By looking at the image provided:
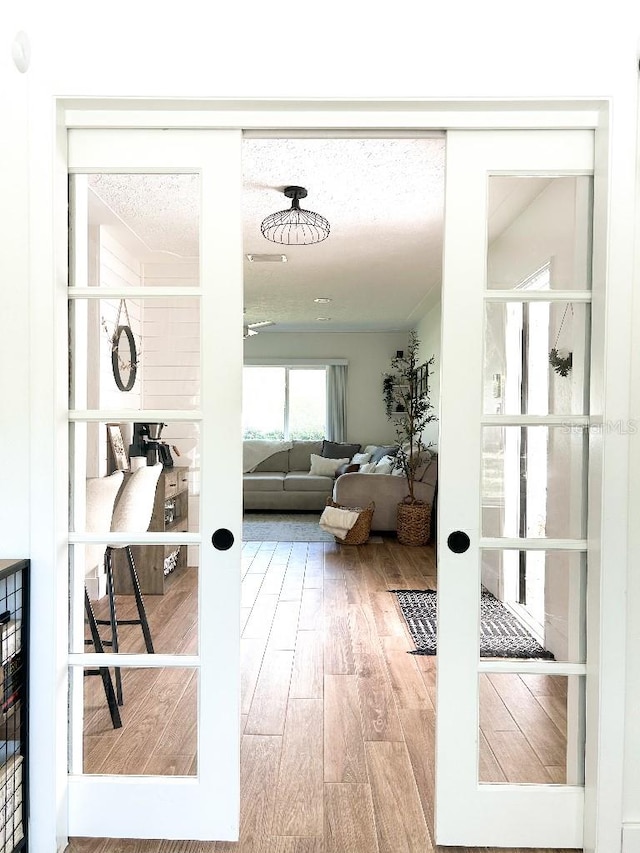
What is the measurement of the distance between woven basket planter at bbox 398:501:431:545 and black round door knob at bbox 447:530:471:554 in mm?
4551

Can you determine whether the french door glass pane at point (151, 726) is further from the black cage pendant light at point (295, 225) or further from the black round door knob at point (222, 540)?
the black cage pendant light at point (295, 225)

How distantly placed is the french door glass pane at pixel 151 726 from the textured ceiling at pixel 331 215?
49.3 inches

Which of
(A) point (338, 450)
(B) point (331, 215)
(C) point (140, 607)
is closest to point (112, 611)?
(C) point (140, 607)

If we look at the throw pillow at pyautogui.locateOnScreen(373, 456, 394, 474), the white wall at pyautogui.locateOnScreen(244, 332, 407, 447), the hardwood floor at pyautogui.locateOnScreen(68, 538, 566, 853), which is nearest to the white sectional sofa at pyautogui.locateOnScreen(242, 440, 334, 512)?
the throw pillow at pyautogui.locateOnScreen(373, 456, 394, 474)

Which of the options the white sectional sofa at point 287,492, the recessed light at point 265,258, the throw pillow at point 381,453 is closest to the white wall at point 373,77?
the recessed light at point 265,258

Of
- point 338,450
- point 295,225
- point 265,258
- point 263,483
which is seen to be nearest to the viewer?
point 295,225

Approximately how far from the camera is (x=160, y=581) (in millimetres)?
1896

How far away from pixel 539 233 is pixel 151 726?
1839 millimetres

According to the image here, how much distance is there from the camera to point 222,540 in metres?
1.87

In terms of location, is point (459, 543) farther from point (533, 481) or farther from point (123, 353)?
point (123, 353)

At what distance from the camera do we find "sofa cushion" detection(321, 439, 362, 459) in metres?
9.12

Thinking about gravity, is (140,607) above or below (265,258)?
below

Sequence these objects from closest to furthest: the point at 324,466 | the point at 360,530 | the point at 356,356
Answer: the point at 360,530, the point at 324,466, the point at 356,356

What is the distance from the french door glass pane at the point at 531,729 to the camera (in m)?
1.87
